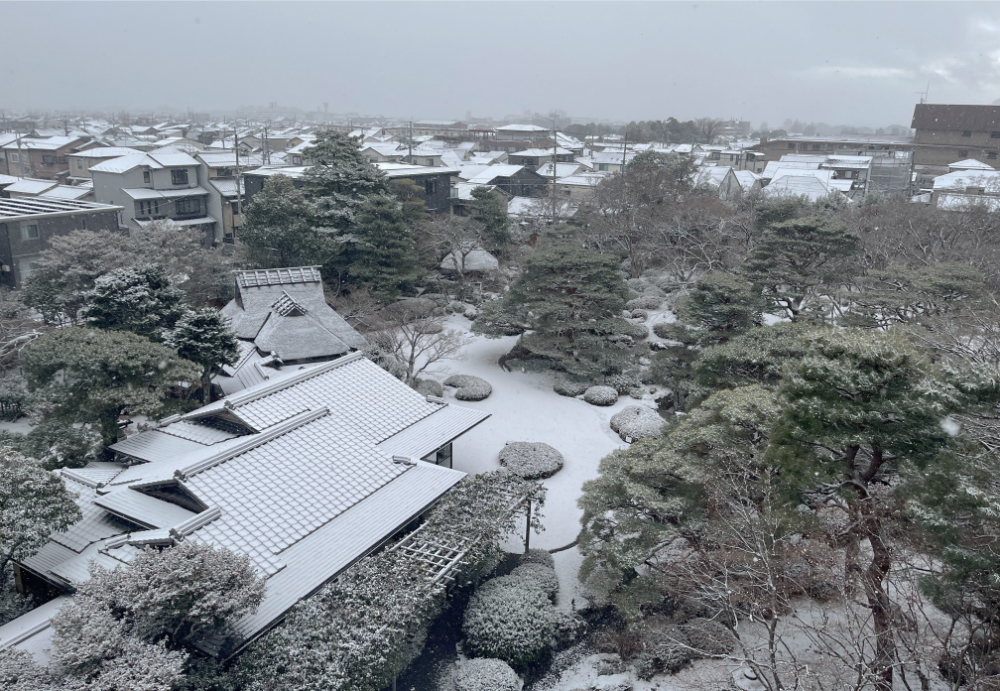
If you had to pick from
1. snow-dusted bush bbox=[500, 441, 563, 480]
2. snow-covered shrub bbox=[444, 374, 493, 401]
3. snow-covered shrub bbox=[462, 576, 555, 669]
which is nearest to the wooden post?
snow-covered shrub bbox=[462, 576, 555, 669]

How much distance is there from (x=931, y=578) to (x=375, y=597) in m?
7.38

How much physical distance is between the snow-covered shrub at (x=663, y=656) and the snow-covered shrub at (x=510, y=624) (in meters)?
1.62

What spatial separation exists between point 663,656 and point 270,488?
720 centimetres

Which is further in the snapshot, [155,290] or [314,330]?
[314,330]

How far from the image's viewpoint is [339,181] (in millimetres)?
27656

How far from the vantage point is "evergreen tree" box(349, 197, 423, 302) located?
2597cm

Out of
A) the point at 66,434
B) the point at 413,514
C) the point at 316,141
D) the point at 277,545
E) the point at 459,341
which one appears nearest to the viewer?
the point at 277,545

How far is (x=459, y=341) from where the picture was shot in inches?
957

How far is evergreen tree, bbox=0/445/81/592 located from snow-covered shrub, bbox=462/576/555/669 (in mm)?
6860

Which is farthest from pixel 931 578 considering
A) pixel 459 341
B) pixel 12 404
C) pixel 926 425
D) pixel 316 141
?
pixel 316 141

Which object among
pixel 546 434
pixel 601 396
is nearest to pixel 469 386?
pixel 546 434

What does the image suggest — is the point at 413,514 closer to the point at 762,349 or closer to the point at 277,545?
the point at 277,545

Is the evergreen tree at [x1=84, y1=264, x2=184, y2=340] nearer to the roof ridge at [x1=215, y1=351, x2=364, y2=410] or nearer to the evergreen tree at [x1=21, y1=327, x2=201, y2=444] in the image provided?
the evergreen tree at [x1=21, y1=327, x2=201, y2=444]

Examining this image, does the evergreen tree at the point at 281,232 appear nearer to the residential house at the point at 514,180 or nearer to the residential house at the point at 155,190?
the residential house at the point at 155,190
